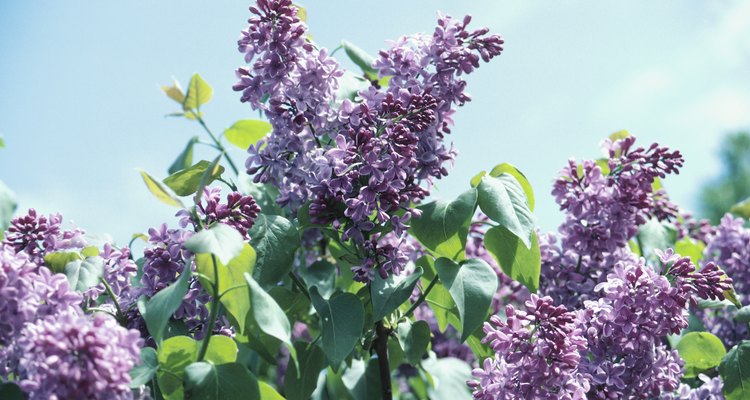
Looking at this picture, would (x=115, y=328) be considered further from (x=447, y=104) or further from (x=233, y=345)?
(x=447, y=104)

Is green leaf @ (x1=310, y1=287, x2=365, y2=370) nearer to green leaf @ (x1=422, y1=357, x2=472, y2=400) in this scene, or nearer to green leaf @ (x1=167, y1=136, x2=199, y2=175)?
green leaf @ (x1=422, y1=357, x2=472, y2=400)

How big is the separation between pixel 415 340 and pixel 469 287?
0.73ft

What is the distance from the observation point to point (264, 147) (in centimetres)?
140

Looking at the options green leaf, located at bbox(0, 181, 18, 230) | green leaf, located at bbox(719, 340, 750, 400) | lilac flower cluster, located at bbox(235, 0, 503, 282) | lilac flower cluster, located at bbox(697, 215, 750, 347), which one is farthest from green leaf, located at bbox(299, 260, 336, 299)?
lilac flower cluster, located at bbox(697, 215, 750, 347)

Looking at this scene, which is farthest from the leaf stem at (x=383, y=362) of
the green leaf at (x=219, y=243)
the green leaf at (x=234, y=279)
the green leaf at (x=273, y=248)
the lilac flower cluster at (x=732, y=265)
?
the lilac flower cluster at (x=732, y=265)

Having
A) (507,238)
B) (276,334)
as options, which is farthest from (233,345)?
(507,238)

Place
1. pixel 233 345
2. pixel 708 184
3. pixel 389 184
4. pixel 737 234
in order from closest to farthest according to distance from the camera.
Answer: pixel 233 345 < pixel 389 184 < pixel 737 234 < pixel 708 184

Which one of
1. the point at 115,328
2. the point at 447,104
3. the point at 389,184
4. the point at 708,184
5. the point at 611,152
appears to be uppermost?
the point at 708,184

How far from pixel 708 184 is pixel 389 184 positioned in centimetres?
1468

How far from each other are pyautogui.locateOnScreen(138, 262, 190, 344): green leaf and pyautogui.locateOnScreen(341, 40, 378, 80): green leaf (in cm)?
77

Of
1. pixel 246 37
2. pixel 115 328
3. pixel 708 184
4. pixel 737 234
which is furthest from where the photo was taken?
pixel 708 184

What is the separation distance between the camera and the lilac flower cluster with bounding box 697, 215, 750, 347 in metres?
1.83

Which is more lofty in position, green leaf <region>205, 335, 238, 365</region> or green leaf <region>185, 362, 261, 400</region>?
green leaf <region>205, 335, 238, 365</region>

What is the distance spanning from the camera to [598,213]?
1609 millimetres
